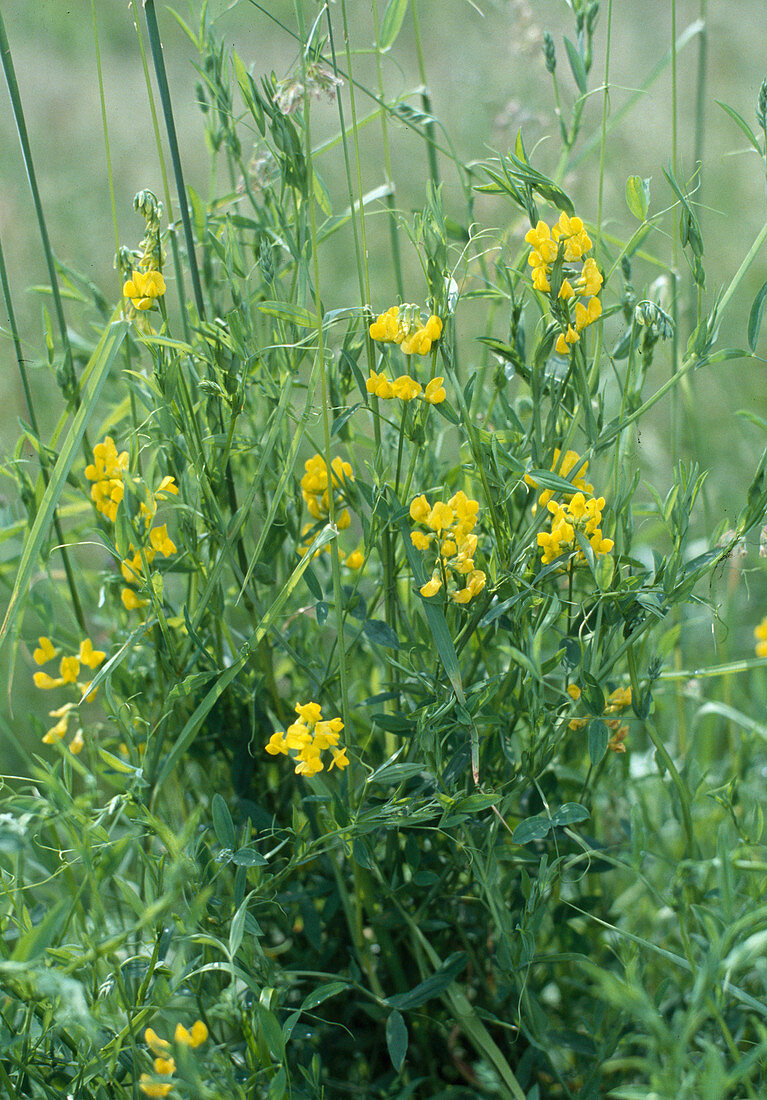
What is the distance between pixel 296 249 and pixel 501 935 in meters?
0.71

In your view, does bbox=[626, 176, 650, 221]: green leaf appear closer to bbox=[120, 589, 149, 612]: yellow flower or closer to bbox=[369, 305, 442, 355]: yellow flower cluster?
bbox=[369, 305, 442, 355]: yellow flower cluster

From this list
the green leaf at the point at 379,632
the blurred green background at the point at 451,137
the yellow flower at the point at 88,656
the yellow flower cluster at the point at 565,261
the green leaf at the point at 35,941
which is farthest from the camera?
the blurred green background at the point at 451,137

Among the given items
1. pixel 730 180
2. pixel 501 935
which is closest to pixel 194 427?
pixel 501 935

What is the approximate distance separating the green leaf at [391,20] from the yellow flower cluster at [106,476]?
53cm

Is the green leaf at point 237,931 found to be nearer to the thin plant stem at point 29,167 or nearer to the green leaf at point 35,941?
the green leaf at point 35,941

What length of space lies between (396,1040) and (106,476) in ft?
2.18

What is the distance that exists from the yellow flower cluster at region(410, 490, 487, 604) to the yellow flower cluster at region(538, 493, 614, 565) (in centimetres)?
7

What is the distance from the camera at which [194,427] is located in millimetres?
992

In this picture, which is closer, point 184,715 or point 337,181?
point 184,715

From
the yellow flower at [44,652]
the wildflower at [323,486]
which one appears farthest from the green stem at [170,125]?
the yellow flower at [44,652]

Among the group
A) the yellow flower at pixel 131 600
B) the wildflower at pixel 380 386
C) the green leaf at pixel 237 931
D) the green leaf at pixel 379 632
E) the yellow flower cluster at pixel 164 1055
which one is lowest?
the yellow flower cluster at pixel 164 1055

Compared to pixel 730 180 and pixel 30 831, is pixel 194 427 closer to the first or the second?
pixel 30 831

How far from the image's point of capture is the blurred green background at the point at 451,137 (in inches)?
93.8

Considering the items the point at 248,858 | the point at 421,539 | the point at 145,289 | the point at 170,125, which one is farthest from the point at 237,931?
the point at 170,125
